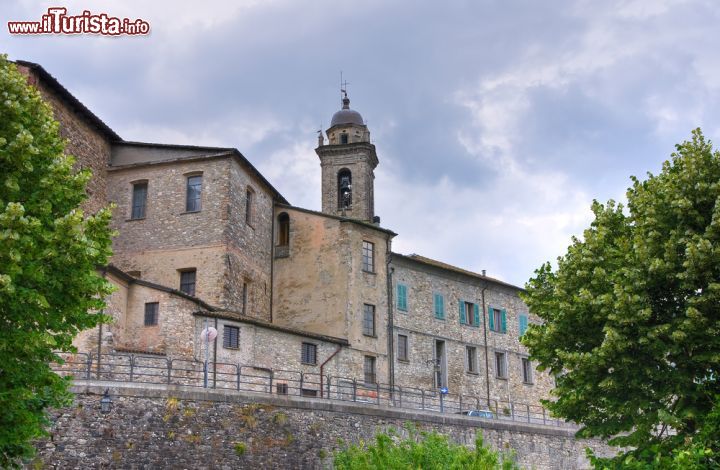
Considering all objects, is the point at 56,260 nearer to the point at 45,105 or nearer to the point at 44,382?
the point at 44,382

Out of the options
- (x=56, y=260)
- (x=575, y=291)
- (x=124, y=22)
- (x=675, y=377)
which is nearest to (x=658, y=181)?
(x=575, y=291)

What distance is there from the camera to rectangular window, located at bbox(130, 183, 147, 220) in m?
37.5

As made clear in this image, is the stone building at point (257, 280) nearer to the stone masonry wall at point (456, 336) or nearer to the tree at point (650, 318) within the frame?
the stone masonry wall at point (456, 336)

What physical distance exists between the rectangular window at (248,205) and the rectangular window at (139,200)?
4.36m

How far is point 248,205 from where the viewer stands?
38969mm

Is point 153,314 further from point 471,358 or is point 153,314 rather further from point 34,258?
point 471,358

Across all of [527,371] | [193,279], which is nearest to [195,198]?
[193,279]

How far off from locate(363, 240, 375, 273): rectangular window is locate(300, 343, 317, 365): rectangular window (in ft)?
17.5

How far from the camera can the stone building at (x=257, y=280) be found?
32.2 metres

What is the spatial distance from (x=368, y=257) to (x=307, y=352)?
648 centimetres

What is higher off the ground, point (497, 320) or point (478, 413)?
point (497, 320)

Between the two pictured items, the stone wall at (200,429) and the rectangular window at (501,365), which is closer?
the stone wall at (200,429)

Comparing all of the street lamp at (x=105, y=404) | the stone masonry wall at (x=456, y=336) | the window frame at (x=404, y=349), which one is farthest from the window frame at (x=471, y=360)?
the street lamp at (x=105, y=404)

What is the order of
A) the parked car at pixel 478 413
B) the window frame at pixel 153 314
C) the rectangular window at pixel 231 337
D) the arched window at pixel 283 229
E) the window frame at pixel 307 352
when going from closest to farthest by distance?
the window frame at pixel 153 314
the rectangular window at pixel 231 337
the window frame at pixel 307 352
the parked car at pixel 478 413
the arched window at pixel 283 229
